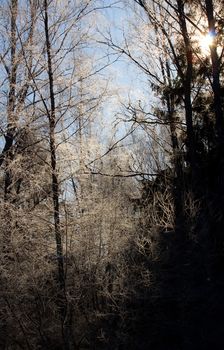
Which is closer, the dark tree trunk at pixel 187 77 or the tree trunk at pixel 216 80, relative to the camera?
the tree trunk at pixel 216 80

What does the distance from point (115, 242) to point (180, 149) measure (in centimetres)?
501

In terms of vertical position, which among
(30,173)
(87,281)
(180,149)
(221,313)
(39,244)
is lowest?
(221,313)

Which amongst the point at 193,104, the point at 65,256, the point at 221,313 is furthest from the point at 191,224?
the point at 65,256

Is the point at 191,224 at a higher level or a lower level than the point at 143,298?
higher

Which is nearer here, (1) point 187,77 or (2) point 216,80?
(2) point 216,80

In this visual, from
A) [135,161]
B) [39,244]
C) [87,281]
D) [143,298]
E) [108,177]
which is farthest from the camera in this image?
[135,161]

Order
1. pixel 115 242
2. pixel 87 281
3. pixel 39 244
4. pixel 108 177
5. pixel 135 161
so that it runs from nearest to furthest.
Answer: pixel 39 244
pixel 87 281
pixel 115 242
pixel 108 177
pixel 135 161

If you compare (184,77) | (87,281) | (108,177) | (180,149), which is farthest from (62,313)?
(184,77)

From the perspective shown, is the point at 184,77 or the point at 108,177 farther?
the point at 184,77

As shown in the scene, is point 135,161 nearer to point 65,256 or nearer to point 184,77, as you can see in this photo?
point 184,77

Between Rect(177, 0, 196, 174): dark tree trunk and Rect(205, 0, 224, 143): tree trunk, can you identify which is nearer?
Rect(205, 0, 224, 143): tree trunk

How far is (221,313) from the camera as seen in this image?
1338 centimetres

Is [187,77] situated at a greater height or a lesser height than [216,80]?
greater

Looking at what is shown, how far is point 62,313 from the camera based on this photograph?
1070 centimetres
